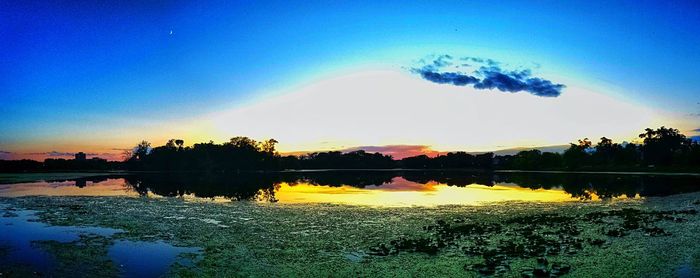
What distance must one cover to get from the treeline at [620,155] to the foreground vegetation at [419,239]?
12269cm

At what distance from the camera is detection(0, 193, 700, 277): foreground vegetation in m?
12.7

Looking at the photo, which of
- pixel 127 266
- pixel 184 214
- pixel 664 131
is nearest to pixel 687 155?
pixel 664 131

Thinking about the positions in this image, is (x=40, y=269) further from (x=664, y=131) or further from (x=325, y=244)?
(x=664, y=131)

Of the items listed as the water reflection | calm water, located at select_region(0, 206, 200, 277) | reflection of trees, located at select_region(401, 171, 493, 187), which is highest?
reflection of trees, located at select_region(401, 171, 493, 187)

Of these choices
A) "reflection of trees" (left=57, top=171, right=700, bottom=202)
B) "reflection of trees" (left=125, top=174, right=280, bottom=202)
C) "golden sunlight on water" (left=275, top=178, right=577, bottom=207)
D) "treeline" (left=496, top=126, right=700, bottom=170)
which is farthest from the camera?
"treeline" (left=496, top=126, right=700, bottom=170)

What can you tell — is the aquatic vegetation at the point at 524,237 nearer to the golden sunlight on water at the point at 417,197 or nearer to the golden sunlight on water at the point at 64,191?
the golden sunlight on water at the point at 417,197

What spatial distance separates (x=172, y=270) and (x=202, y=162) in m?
157

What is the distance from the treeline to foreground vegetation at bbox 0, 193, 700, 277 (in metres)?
123

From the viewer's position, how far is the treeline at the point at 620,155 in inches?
5453

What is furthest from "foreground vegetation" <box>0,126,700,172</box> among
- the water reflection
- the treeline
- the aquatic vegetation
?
the aquatic vegetation

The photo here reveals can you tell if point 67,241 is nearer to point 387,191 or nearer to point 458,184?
point 387,191

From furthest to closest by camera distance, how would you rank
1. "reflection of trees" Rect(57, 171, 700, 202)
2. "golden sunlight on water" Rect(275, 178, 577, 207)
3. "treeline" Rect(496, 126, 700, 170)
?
1. "treeline" Rect(496, 126, 700, 170)
2. "reflection of trees" Rect(57, 171, 700, 202)
3. "golden sunlight on water" Rect(275, 178, 577, 207)

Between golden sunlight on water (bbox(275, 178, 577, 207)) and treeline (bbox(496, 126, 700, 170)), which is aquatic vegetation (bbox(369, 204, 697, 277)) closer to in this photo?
golden sunlight on water (bbox(275, 178, 577, 207))

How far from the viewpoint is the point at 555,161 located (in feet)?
531
